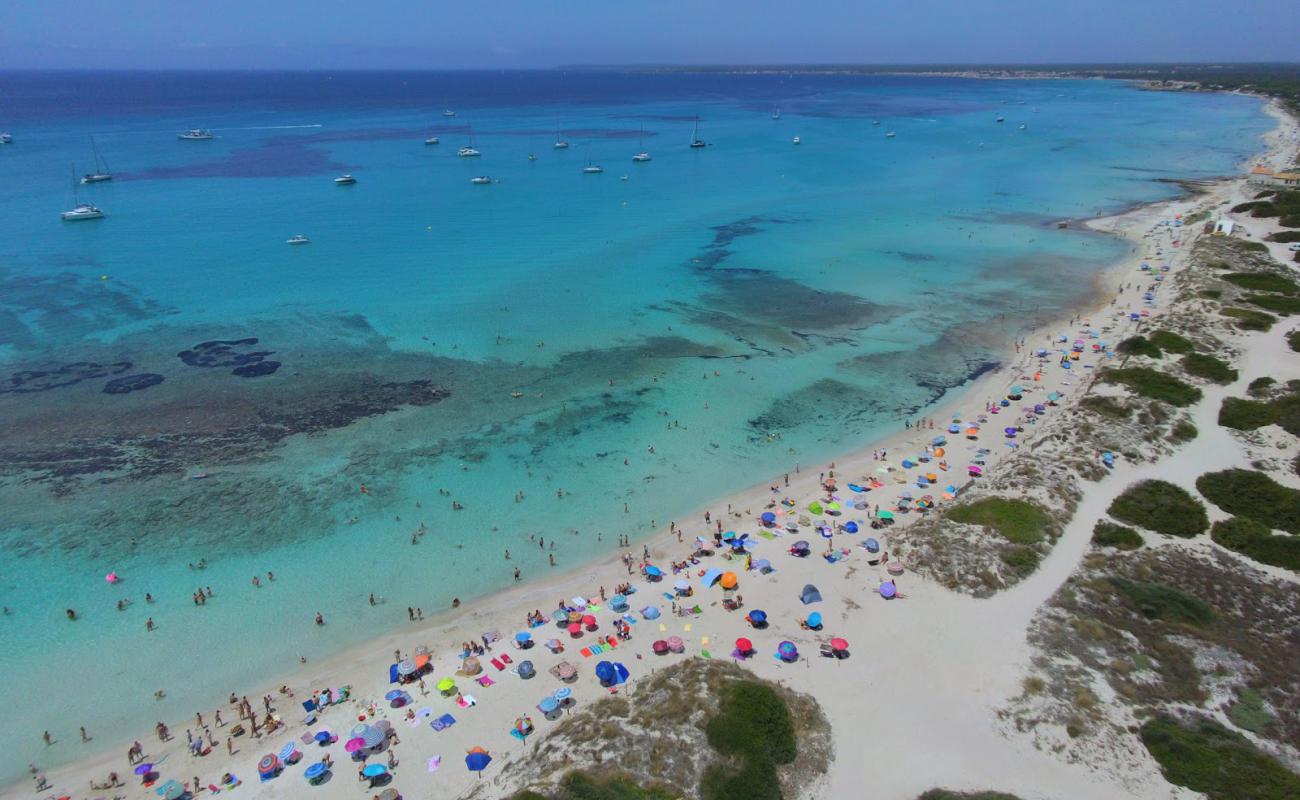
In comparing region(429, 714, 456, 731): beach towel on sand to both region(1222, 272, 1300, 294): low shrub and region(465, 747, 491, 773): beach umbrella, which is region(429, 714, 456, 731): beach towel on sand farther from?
region(1222, 272, 1300, 294): low shrub

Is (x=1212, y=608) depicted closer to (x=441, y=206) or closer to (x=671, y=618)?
(x=671, y=618)

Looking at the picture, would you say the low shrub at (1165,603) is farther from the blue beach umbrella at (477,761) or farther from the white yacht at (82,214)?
the white yacht at (82,214)

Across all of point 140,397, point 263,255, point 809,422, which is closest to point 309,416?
point 140,397

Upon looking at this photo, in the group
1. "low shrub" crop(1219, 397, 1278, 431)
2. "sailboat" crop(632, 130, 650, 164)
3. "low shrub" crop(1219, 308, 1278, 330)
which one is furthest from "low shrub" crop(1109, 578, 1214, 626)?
"sailboat" crop(632, 130, 650, 164)

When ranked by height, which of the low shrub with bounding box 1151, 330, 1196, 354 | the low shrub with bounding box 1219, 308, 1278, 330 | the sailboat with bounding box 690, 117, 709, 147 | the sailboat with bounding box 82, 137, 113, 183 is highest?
the sailboat with bounding box 82, 137, 113, 183

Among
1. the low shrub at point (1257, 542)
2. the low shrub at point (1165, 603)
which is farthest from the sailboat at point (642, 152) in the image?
the low shrub at point (1165, 603)

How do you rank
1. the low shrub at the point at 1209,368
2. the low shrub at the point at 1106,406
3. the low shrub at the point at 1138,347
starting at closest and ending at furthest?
the low shrub at the point at 1106,406
the low shrub at the point at 1209,368
the low shrub at the point at 1138,347
